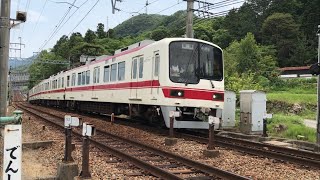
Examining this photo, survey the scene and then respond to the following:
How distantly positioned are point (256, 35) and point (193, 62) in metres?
74.1

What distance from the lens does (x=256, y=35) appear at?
8325cm

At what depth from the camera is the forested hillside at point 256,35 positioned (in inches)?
2218

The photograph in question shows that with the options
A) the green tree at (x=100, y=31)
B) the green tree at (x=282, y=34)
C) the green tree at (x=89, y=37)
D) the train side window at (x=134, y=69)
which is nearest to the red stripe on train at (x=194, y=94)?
the train side window at (x=134, y=69)

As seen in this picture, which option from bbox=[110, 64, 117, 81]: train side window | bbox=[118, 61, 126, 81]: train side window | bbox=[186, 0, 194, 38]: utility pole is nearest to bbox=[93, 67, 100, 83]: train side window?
bbox=[110, 64, 117, 81]: train side window

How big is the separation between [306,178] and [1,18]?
901 centimetres

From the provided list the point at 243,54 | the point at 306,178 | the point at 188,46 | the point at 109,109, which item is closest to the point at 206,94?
the point at 188,46

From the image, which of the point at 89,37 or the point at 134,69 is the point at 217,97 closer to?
the point at 134,69

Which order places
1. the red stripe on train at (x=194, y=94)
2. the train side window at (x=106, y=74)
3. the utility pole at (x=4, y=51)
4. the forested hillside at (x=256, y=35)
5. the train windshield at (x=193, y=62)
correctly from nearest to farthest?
the utility pole at (x=4, y=51)
the red stripe on train at (x=194, y=94)
the train windshield at (x=193, y=62)
the train side window at (x=106, y=74)
the forested hillside at (x=256, y=35)

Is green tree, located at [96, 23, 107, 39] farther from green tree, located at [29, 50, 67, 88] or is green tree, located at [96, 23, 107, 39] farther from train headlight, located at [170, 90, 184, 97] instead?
train headlight, located at [170, 90, 184, 97]

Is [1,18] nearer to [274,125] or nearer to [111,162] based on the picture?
[111,162]

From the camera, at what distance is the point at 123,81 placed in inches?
612

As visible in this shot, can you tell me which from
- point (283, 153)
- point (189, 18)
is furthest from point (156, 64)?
point (189, 18)

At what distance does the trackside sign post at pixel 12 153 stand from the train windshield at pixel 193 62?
8.42m

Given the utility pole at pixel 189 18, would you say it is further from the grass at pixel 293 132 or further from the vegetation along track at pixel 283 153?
the vegetation along track at pixel 283 153
